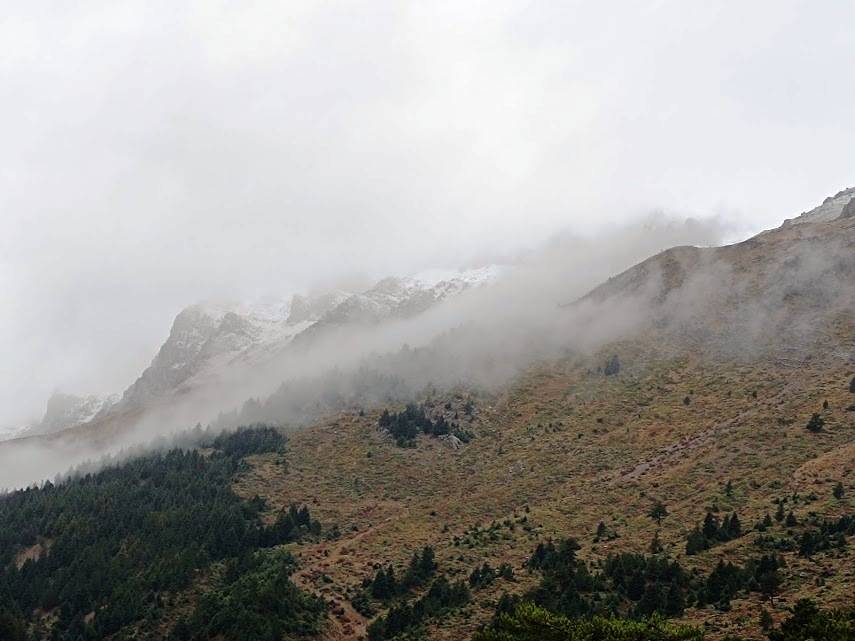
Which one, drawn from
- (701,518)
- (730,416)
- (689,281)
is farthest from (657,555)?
(689,281)

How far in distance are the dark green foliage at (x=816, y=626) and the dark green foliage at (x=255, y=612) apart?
44740mm

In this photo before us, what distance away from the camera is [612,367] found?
137000mm

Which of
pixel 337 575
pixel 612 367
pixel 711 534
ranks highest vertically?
pixel 612 367

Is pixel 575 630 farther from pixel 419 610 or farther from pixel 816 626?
pixel 419 610

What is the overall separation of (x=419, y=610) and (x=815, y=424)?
180 feet

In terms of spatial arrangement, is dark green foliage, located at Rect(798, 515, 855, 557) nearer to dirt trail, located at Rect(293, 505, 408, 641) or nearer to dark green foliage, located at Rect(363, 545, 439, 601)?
dark green foliage, located at Rect(363, 545, 439, 601)

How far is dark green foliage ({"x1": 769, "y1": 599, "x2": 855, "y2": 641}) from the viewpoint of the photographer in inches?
1738

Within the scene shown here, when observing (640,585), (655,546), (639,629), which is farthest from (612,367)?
(639,629)

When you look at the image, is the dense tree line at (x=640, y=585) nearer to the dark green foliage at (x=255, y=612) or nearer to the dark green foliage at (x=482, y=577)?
the dark green foliage at (x=482, y=577)

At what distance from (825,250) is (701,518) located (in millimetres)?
83149

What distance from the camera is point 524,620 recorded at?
2172 inches

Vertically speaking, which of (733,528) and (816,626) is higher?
(816,626)

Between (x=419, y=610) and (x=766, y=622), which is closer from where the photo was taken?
(x=766, y=622)

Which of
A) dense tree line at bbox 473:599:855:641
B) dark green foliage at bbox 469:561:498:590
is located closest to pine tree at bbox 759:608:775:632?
dense tree line at bbox 473:599:855:641
